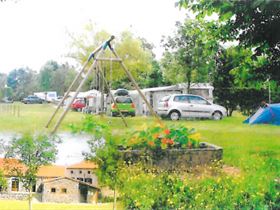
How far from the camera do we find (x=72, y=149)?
2.58 metres

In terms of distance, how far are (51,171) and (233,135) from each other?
0.78m

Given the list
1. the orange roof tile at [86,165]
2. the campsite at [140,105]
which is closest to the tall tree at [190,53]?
the campsite at [140,105]

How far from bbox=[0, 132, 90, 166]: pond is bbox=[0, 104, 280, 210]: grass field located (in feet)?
0.20

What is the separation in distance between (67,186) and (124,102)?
0.42 m

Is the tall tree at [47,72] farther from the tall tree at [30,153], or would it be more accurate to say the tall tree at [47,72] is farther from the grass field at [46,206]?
the grass field at [46,206]

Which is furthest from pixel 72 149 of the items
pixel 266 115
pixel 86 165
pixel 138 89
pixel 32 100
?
pixel 266 115

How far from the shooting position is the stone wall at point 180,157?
105 inches

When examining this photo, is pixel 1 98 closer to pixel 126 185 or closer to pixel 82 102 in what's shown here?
pixel 82 102

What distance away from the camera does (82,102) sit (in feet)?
8.32

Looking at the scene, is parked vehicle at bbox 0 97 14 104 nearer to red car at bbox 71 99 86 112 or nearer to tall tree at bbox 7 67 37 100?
tall tree at bbox 7 67 37 100

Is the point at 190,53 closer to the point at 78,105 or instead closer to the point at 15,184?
the point at 78,105

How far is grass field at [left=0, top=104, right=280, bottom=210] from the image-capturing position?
2.53 metres

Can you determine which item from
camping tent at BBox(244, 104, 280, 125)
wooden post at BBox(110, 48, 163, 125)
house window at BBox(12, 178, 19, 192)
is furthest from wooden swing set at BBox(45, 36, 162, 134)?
camping tent at BBox(244, 104, 280, 125)

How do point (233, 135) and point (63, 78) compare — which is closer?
point (63, 78)
